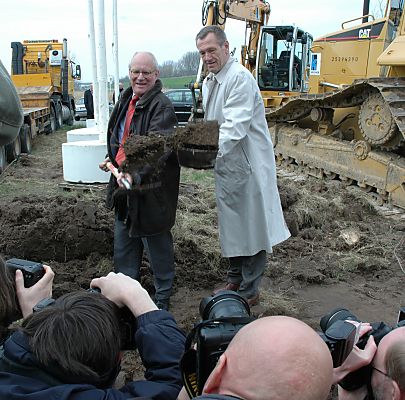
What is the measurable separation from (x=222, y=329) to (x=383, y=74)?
809 cm

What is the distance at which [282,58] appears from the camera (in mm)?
13078

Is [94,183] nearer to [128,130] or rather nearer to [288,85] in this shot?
[128,130]

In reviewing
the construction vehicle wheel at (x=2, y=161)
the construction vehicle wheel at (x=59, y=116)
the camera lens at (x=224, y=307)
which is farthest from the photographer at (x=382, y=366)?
the construction vehicle wheel at (x=59, y=116)

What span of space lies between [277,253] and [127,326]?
12.2 feet

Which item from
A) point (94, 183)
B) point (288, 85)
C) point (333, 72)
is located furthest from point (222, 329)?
point (288, 85)

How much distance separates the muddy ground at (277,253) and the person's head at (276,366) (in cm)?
201

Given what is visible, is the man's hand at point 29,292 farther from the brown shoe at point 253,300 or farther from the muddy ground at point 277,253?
the brown shoe at point 253,300

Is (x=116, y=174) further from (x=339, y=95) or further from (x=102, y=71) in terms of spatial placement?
(x=339, y=95)

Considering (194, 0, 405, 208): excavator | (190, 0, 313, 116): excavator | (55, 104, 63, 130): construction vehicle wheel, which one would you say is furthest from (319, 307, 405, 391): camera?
(55, 104, 63, 130): construction vehicle wheel

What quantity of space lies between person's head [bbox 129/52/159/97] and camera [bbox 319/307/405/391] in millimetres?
2072

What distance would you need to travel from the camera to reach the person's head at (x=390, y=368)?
55.5 inches

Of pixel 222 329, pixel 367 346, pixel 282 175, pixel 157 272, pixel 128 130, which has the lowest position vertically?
pixel 282 175

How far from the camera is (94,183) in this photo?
7289mm

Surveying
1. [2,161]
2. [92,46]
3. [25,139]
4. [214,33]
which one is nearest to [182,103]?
[25,139]
